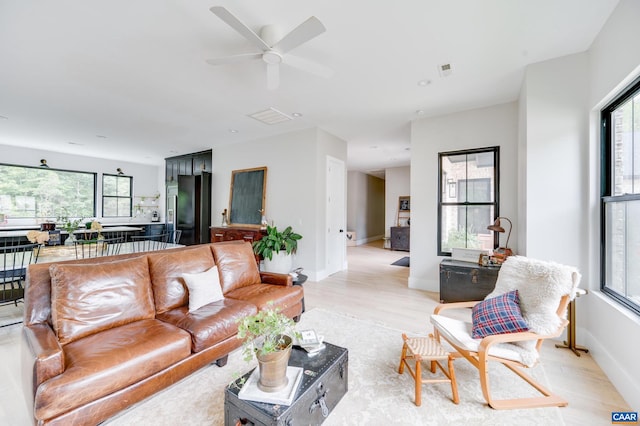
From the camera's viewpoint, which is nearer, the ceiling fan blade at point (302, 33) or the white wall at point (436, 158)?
the ceiling fan blade at point (302, 33)

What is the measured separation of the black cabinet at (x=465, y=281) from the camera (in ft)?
11.0

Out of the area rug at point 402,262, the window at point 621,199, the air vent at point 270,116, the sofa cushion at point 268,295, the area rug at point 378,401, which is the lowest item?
the area rug at point 378,401

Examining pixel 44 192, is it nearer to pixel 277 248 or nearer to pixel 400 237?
pixel 277 248

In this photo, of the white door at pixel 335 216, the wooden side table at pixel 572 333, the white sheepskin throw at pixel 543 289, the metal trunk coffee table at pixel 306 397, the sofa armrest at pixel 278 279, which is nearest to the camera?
the metal trunk coffee table at pixel 306 397

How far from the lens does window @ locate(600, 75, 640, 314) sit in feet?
6.48

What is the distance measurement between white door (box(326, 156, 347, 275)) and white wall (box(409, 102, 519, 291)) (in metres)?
1.59

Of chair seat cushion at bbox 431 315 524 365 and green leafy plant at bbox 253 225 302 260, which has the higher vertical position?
green leafy plant at bbox 253 225 302 260

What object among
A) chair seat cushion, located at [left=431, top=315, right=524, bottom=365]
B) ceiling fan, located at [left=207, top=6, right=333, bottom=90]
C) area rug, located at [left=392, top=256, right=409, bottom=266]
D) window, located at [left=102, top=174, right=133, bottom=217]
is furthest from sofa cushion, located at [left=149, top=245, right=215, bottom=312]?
window, located at [left=102, top=174, right=133, bottom=217]

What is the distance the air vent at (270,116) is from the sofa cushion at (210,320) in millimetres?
2986

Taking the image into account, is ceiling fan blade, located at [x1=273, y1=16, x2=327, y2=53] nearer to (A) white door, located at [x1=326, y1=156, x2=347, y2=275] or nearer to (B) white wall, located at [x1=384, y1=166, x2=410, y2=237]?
(A) white door, located at [x1=326, y1=156, x2=347, y2=275]

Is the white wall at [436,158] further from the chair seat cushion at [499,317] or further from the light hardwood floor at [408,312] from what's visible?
the chair seat cushion at [499,317]

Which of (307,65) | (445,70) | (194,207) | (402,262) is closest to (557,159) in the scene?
(445,70)

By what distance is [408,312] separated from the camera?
3.36 m

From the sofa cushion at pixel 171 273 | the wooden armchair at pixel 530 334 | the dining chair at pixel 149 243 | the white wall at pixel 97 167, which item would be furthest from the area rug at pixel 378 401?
the white wall at pixel 97 167
